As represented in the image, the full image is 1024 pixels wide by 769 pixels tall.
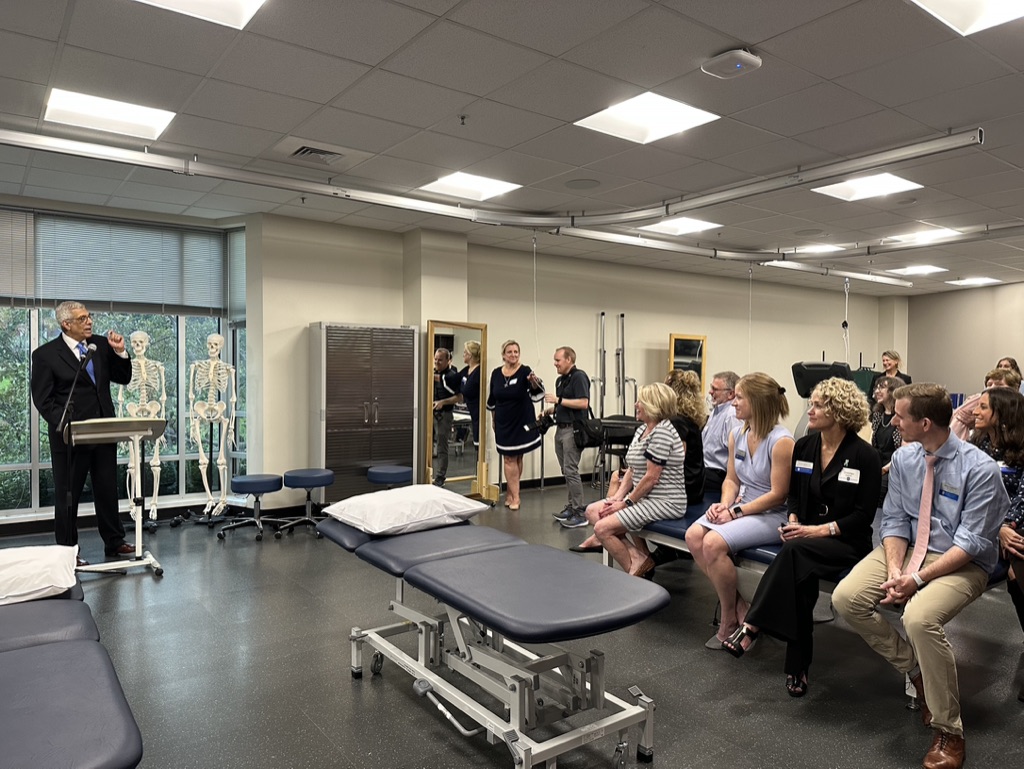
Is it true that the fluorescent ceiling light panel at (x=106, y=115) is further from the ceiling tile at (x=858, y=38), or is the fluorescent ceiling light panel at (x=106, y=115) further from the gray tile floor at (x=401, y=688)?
the ceiling tile at (x=858, y=38)

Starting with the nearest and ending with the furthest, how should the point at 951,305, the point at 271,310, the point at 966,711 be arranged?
the point at 966,711 → the point at 271,310 → the point at 951,305

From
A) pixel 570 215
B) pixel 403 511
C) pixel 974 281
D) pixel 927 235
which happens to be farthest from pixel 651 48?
pixel 974 281

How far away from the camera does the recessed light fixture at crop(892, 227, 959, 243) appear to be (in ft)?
23.8

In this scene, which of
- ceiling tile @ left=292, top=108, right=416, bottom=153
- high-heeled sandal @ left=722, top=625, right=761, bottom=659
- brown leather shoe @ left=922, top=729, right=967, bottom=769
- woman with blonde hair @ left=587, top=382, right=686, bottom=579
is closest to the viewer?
brown leather shoe @ left=922, top=729, right=967, bottom=769

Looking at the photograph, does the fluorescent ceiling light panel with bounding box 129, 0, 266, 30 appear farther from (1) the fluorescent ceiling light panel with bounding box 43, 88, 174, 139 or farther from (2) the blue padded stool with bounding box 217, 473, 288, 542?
(2) the blue padded stool with bounding box 217, 473, 288, 542

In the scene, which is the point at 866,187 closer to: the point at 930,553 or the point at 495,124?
the point at 495,124

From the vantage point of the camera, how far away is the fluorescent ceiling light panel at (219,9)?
116 inches

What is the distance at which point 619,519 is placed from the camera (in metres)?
3.96

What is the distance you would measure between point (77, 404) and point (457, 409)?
11.3 feet

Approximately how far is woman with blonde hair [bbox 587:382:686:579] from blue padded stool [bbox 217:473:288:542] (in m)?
2.94

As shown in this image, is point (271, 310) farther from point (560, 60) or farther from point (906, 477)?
point (906, 477)

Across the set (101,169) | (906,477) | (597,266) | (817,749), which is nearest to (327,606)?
(817,749)

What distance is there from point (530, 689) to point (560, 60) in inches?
107

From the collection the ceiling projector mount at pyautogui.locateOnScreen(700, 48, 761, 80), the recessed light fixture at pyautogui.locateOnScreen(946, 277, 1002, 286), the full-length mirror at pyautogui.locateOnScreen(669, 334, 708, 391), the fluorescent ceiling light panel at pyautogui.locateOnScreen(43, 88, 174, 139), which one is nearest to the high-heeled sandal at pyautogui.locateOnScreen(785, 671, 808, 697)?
the ceiling projector mount at pyautogui.locateOnScreen(700, 48, 761, 80)
